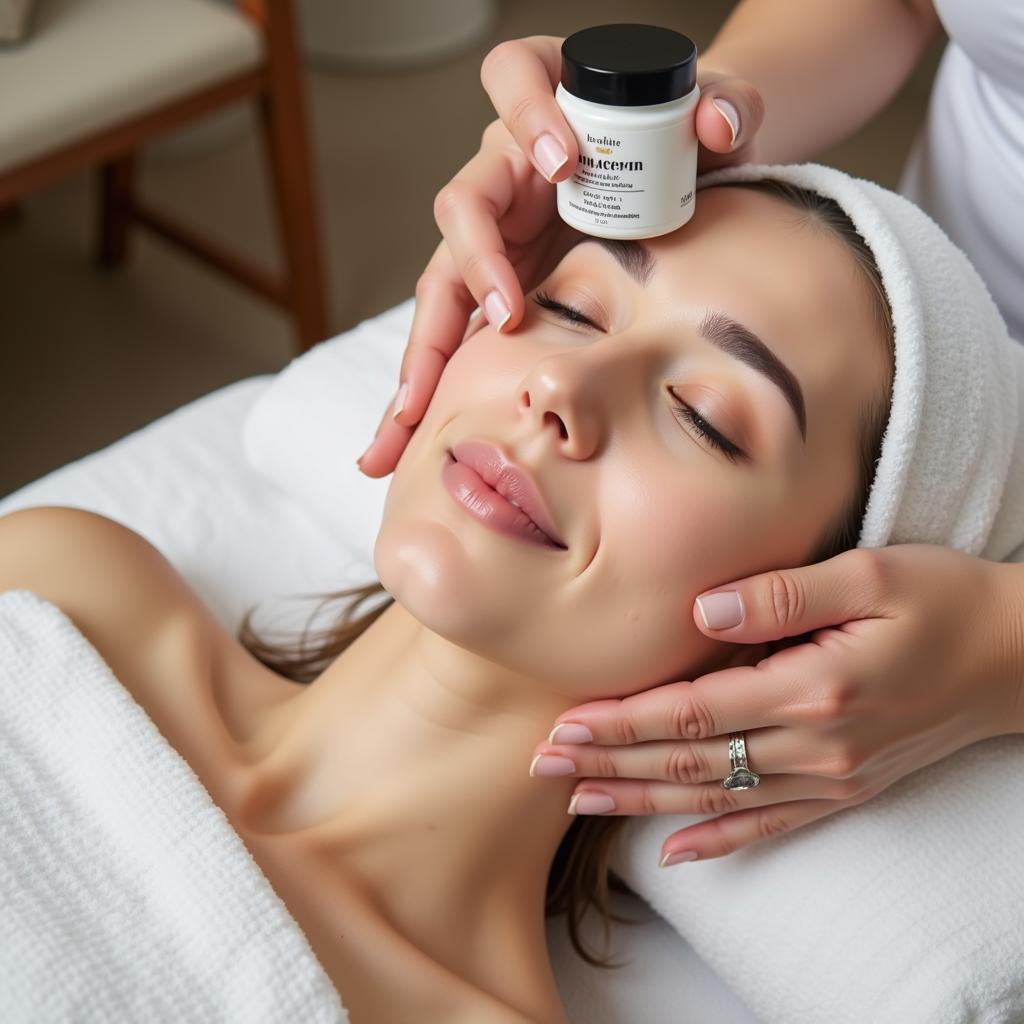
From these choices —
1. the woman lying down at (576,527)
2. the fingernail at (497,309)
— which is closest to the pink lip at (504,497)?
the woman lying down at (576,527)

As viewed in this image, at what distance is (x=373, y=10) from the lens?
12.0 feet

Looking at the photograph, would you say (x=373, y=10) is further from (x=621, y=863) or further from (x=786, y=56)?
(x=621, y=863)

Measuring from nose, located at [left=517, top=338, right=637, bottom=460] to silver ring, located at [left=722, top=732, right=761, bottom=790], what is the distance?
26 cm

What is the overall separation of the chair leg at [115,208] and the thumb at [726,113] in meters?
2.09

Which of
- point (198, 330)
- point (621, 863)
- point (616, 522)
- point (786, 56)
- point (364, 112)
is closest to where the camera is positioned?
point (616, 522)

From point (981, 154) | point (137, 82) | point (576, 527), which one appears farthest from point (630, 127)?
point (137, 82)

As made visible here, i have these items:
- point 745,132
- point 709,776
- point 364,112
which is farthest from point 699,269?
point 364,112

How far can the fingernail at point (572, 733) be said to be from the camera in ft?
3.41

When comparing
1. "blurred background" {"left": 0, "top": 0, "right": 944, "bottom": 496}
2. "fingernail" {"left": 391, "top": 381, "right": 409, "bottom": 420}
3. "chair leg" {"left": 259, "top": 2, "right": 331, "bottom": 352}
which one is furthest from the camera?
"blurred background" {"left": 0, "top": 0, "right": 944, "bottom": 496}

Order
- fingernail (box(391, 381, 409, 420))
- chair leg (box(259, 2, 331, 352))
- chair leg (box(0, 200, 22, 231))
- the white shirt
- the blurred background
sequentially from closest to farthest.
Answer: fingernail (box(391, 381, 409, 420)) < the white shirt < chair leg (box(259, 2, 331, 352)) < the blurred background < chair leg (box(0, 200, 22, 231))

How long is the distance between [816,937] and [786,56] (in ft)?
3.12

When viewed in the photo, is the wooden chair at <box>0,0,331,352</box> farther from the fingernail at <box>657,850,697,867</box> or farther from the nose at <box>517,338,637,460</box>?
the fingernail at <box>657,850,697,867</box>

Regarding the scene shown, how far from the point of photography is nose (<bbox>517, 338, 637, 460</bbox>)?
1002mm

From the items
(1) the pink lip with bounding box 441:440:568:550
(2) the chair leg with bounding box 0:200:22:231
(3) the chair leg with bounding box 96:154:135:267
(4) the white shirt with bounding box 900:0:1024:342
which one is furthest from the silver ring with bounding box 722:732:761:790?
(2) the chair leg with bounding box 0:200:22:231
